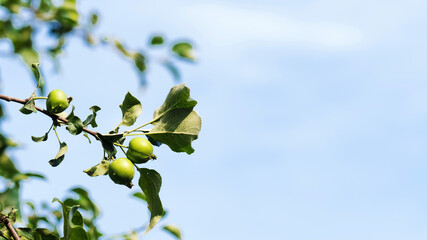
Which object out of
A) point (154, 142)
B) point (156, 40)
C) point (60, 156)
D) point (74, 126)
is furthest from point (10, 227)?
point (156, 40)

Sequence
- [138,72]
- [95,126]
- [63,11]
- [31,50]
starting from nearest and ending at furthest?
[95,126]
[31,50]
[63,11]
[138,72]

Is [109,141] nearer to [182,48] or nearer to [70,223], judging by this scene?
[70,223]

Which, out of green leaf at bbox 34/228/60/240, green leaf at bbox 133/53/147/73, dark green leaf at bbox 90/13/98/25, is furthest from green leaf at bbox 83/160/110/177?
dark green leaf at bbox 90/13/98/25

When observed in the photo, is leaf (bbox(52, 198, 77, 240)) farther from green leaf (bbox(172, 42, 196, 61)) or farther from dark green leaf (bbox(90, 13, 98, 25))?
green leaf (bbox(172, 42, 196, 61))

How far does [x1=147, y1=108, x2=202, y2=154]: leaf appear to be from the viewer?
5.98ft

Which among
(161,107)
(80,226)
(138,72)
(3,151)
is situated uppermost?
(138,72)

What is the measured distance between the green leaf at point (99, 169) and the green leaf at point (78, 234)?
0.66 ft

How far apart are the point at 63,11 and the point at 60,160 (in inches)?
94.0

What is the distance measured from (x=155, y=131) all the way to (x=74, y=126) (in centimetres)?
28

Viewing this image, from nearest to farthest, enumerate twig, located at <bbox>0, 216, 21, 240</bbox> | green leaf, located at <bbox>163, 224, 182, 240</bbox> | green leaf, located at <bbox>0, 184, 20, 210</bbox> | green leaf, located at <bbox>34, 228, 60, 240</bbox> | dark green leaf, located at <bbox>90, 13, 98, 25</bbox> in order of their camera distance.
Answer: twig, located at <bbox>0, 216, 21, 240</bbox>, green leaf, located at <bbox>34, 228, 60, 240</bbox>, green leaf, located at <bbox>0, 184, 20, 210</bbox>, green leaf, located at <bbox>163, 224, 182, 240</bbox>, dark green leaf, located at <bbox>90, 13, 98, 25</bbox>

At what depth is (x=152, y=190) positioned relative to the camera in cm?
189

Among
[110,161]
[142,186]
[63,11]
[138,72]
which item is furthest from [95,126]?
[138,72]

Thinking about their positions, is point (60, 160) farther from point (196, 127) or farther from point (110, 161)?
point (196, 127)

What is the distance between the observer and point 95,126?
1882 millimetres
